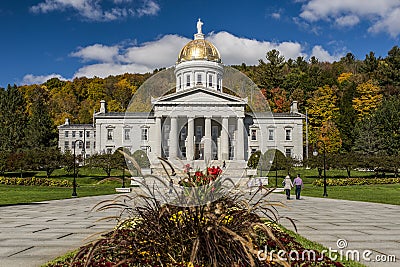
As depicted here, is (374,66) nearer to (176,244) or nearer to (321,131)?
(321,131)

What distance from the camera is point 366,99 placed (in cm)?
7444

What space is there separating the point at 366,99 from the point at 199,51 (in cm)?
3285

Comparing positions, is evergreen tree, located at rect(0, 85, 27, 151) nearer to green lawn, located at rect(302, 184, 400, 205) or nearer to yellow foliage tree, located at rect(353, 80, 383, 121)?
green lawn, located at rect(302, 184, 400, 205)

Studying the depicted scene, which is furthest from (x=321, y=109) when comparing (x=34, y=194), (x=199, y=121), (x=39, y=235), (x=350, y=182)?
(x=39, y=235)

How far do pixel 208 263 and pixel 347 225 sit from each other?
932 cm

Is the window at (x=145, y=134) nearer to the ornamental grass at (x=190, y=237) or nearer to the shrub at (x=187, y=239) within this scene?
the ornamental grass at (x=190, y=237)

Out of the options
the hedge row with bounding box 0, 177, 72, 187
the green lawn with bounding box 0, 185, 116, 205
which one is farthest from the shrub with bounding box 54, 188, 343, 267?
the hedge row with bounding box 0, 177, 72, 187

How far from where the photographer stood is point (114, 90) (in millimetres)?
75938

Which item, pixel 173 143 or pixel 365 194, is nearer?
pixel 173 143

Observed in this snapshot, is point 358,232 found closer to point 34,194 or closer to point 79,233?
point 79,233

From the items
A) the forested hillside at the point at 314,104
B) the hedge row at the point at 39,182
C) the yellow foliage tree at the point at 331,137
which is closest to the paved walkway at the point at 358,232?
the hedge row at the point at 39,182

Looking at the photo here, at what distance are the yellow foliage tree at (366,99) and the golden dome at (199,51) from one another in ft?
94.2

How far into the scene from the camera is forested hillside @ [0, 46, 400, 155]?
194 feet

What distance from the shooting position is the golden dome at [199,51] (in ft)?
203
